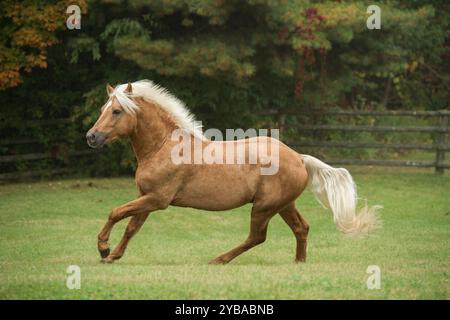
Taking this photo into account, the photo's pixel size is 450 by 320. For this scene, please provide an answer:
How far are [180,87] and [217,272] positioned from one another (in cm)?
1079

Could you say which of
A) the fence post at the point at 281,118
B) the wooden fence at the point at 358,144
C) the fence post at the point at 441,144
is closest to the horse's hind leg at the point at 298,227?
the wooden fence at the point at 358,144

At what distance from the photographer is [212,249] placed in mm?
11680

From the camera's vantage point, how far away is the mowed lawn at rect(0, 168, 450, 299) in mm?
7195

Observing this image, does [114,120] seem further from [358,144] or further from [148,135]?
[358,144]

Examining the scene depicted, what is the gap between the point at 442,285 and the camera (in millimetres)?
7641

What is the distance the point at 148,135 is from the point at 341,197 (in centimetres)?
243

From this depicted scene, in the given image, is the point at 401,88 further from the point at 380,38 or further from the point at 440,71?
the point at 380,38

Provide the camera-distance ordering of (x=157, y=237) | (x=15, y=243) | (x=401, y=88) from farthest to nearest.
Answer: (x=401, y=88), (x=157, y=237), (x=15, y=243)

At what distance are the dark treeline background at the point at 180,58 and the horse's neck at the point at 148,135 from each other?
7706mm

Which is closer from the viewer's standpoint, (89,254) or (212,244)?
(89,254)

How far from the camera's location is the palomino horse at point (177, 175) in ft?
30.5

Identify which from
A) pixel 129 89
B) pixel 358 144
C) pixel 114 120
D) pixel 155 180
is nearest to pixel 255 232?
pixel 155 180

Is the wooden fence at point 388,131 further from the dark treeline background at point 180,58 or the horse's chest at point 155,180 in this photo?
the horse's chest at point 155,180
